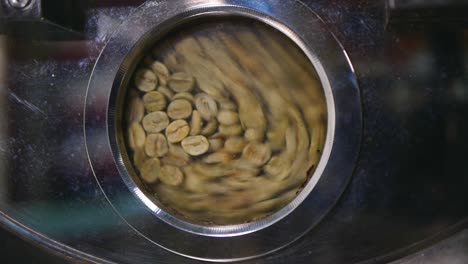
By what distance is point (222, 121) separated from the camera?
846 mm

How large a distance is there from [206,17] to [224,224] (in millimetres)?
280

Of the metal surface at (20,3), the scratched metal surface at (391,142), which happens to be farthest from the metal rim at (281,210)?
the metal surface at (20,3)

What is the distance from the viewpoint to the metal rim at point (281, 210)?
2.62ft

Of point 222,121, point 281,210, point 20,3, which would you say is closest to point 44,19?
point 20,3

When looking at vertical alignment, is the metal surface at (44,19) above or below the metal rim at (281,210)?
above

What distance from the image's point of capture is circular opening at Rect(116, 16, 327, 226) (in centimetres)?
83

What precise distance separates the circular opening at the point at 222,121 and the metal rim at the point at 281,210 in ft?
0.05

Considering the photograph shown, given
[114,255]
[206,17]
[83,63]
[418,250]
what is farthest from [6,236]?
[418,250]

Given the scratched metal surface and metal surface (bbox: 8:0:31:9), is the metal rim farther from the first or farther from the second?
metal surface (bbox: 8:0:31:9)

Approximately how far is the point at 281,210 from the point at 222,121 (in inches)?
5.6

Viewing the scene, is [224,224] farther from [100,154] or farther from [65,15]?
[65,15]

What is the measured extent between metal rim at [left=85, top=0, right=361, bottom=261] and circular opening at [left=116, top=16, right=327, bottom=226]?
0.05 ft

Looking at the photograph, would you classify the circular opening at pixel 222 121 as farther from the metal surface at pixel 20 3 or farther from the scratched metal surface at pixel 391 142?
the metal surface at pixel 20 3

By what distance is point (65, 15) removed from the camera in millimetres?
834
